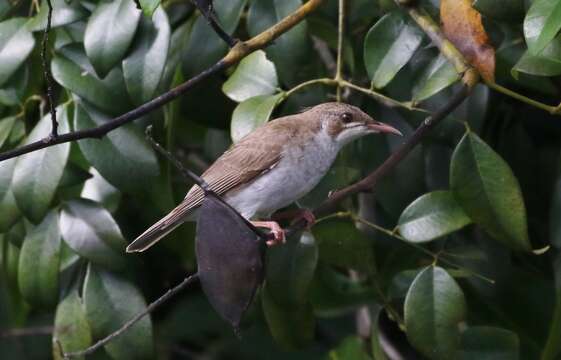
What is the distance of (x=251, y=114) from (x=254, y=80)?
170 millimetres

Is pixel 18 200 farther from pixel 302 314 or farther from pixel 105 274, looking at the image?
pixel 302 314

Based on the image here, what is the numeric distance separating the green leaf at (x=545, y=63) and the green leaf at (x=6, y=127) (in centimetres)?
158

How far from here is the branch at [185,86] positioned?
2.43 metres

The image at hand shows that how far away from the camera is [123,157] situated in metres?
3.17

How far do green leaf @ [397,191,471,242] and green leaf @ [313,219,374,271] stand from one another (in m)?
0.17

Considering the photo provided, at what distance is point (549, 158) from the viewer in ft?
13.1

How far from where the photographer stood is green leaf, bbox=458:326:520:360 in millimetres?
3064

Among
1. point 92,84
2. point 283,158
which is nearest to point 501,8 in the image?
point 283,158

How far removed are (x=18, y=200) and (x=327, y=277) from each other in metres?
1.11

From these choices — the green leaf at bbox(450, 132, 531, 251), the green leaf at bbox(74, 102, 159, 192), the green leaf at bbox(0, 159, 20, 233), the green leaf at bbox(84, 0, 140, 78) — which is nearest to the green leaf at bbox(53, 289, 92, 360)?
the green leaf at bbox(0, 159, 20, 233)

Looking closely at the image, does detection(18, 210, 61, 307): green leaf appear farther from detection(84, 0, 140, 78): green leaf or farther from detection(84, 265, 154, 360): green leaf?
detection(84, 0, 140, 78): green leaf

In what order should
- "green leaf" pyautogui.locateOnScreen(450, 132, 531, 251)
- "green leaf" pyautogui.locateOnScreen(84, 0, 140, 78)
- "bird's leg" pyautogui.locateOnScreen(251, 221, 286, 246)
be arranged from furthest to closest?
"green leaf" pyautogui.locateOnScreen(84, 0, 140, 78)
"bird's leg" pyautogui.locateOnScreen(251, 221, 286, 246)
"green leaf" pyautogui.locateOnScreen(450, 132, 531, 251)

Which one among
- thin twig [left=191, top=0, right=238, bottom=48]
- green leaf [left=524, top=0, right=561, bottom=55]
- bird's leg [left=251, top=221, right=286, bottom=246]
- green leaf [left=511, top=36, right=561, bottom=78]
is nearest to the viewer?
green leaf [left=524, top=0, right=561, bottom=55]

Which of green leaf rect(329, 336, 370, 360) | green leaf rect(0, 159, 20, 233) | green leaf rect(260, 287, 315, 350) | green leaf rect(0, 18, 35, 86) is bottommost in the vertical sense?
green leaf rect(329, 336, 370, 360)
